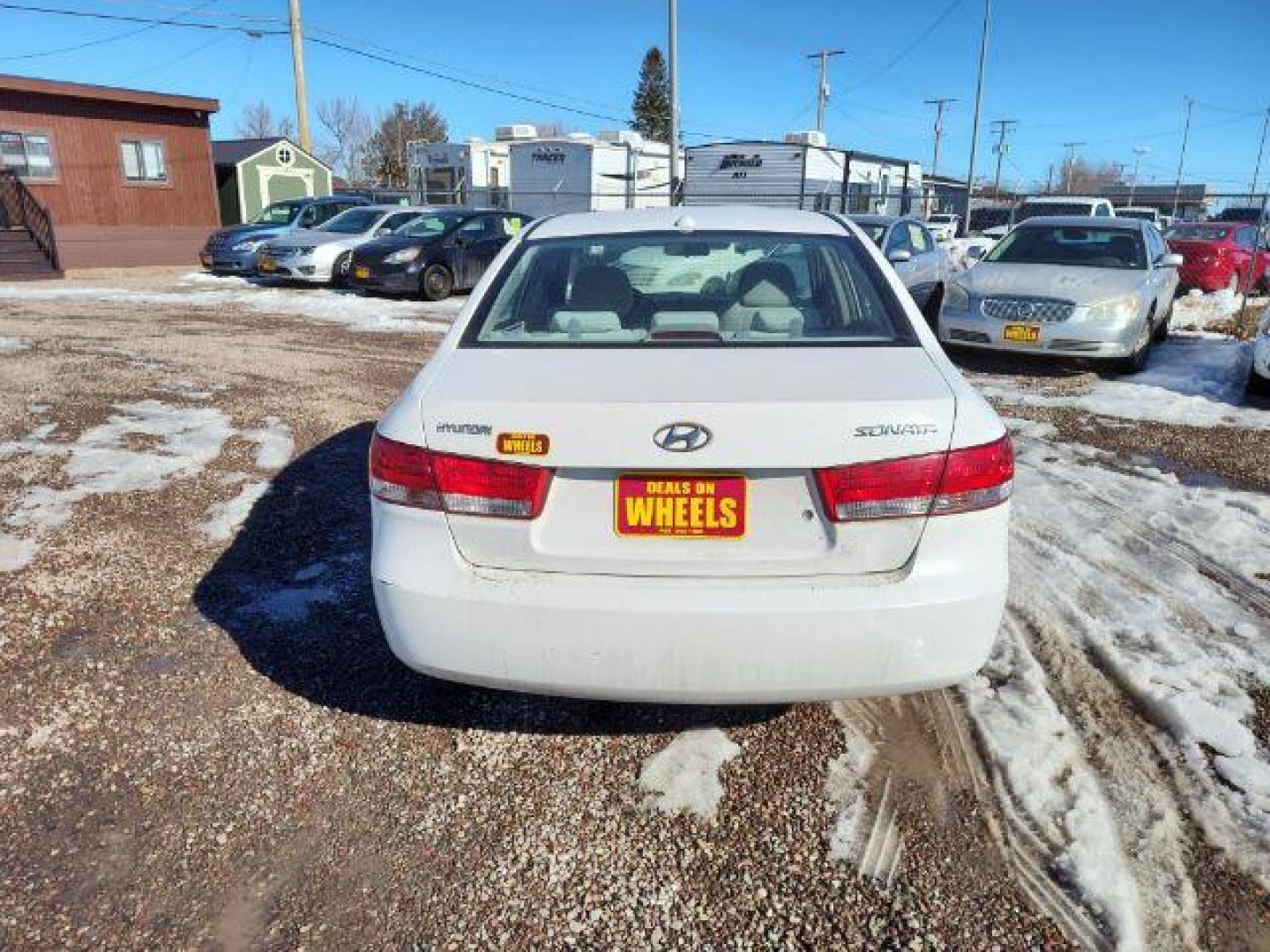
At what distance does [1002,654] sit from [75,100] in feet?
82.8

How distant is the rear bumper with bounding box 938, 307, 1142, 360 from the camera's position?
321 inches

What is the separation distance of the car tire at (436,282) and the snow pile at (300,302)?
14cm

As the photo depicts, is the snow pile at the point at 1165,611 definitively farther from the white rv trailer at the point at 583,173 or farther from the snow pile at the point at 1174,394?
the white rv trailer at the point at 583,173

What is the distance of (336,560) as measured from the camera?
13.2 feet

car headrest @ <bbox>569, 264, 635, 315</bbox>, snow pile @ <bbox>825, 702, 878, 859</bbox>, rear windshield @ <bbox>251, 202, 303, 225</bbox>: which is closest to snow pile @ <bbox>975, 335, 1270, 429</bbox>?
car headrest @ <bbox>569, 264, 635, 315</bbox>

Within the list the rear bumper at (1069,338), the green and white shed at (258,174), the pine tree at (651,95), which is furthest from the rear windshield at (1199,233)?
the pine tree at (651,95)

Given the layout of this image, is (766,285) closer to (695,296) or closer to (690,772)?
(695,296)

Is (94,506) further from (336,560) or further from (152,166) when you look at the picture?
(152,166)

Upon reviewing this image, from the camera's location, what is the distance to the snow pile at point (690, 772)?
2475 millimetres

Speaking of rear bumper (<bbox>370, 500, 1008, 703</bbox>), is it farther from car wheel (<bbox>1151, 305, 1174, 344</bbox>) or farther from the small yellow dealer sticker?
car wheel (<bbox>1151, 305, 1174, 344</bbox>)

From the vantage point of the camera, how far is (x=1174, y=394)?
763 cm

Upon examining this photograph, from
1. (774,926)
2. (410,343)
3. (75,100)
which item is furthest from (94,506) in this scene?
(75,100)

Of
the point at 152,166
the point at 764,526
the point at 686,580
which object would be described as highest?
the point at 152,166

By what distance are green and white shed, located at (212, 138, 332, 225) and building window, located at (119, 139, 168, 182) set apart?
28.6 ft
